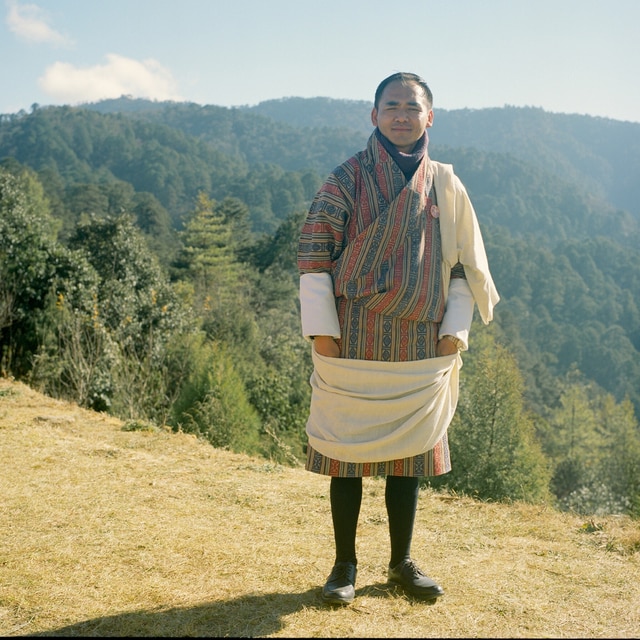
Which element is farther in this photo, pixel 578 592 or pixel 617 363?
pixel 617 363

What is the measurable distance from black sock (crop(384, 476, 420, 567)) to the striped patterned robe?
84 millimetres

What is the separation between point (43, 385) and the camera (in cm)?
848

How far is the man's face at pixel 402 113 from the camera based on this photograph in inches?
94.2

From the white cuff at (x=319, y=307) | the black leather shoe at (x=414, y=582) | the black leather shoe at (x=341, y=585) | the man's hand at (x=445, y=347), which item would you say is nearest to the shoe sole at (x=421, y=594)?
the black leather shoe at (x=414, y=582)

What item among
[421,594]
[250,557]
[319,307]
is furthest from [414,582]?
[319,307]

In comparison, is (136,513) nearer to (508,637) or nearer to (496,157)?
(508,637)

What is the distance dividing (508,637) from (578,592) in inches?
22.6

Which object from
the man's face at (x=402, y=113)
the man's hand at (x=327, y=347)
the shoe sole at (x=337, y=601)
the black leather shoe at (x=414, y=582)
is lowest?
the shoe sole at (x=337, y=601)

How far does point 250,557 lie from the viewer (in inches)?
113

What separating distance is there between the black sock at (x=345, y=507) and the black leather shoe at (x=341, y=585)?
4 cm

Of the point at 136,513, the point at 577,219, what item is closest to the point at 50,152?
the point at 577,219

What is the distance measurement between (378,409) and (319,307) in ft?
1.29

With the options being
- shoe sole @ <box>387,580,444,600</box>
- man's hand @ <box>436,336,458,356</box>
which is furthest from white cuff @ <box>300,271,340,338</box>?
shoe sole @ <box>387,580,444,600</box>

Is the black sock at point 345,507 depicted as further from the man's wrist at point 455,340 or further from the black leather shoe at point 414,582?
the man's wrist at point 455,340
